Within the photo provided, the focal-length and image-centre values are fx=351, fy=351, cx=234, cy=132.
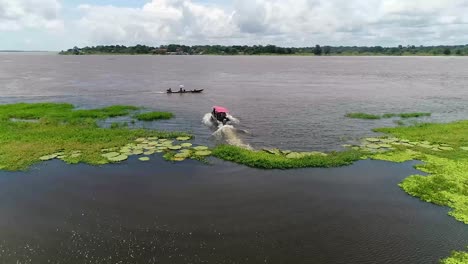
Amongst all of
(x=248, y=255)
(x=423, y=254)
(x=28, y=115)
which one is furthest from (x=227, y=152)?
(x=28, y=115)

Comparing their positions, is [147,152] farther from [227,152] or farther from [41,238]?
[41,238]

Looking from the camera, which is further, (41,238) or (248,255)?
(41,238)

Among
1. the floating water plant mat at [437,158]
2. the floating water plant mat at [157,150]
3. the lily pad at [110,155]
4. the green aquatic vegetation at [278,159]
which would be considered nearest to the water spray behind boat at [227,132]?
the green aquatic vegetation at [278,159]

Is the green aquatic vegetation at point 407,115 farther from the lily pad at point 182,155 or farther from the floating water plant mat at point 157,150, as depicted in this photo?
the lily pad at point 182,155

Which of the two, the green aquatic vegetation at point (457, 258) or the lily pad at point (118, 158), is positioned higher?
the lily pad at point (118, 158)

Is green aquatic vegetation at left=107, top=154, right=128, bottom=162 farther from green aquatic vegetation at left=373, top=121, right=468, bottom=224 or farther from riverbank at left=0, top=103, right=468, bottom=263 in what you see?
green aquatic vegetation at left=373, top=121, right=468, bottom=224

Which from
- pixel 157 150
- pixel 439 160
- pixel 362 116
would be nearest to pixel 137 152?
pixel 157 150
